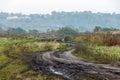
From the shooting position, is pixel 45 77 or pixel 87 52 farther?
pixel 87 52

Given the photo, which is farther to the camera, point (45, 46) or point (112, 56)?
point (45, 46)

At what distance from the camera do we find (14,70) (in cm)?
4162

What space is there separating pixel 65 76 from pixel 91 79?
3.81 m

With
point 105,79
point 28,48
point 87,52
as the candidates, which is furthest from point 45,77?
point 28,48

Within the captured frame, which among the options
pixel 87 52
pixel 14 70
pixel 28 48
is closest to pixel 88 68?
pixel 14 70

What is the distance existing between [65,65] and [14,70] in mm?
6024

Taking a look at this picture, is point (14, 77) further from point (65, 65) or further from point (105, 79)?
point (105, 79)

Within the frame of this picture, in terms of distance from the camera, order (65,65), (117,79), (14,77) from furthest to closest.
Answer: (65,65), (14,77), (117,79)

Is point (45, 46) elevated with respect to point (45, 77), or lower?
lower

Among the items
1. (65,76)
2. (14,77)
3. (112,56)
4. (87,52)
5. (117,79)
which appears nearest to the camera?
(117,79)

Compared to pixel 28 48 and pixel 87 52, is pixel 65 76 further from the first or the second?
pixel 28 48

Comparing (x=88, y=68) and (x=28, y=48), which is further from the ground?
(x=88, y=68)

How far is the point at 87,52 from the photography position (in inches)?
2142

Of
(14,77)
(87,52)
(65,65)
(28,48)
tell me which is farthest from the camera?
(28,48)
